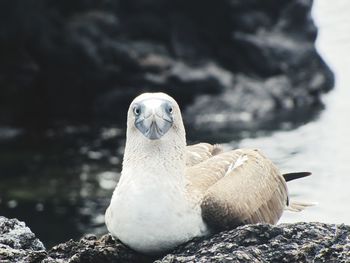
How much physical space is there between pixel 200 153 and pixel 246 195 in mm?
1409

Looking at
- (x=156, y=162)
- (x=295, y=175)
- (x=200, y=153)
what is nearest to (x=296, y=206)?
(x=295, y=175)

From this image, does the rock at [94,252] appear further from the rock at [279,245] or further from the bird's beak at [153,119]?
the bird's beak at [153,119]

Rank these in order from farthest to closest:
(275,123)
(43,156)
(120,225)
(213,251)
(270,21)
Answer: (270,21) < (275,123) < (43,156) < (120,225) < (213,251)

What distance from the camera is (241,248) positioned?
26.7 feet

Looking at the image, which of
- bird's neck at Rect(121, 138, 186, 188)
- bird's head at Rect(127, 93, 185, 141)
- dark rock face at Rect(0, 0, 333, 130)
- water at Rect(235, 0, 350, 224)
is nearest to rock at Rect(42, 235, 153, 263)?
bird's neck at Rect(121, 138, 186, 188)

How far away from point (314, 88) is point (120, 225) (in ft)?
86.2

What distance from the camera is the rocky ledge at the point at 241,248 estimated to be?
26.2 ft

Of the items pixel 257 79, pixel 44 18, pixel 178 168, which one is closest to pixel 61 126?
pixel 44 18

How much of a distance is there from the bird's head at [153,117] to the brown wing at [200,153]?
5.09ft

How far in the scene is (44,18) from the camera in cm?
3288

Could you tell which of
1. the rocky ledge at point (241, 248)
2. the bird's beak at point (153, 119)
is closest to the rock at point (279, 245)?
the rocky ledge at point (241, 248)

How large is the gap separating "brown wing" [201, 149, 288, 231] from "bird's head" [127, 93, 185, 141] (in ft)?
2.34

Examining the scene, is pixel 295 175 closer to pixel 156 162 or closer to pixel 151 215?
pixel 156 162

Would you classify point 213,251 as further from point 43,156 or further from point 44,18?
point 44,18
